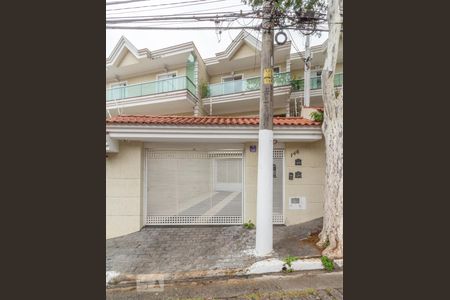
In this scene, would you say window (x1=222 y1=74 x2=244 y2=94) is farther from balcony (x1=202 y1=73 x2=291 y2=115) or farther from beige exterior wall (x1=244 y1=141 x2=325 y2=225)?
beige exterior wall (x1=244 y1=141 x2=325 y2=225)

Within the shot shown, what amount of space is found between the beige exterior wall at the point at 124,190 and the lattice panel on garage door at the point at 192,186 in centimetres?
31

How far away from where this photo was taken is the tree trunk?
3.98 m

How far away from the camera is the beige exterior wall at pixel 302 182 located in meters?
5.56

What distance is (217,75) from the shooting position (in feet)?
41.7

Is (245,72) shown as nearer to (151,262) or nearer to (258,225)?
(258,225)

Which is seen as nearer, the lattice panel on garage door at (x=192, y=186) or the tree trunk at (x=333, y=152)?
the tree trunk at (x=333, y=152)

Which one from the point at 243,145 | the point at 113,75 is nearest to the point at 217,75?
the point at 113,75

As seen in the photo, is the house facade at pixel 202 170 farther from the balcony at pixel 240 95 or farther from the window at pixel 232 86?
the window at pixel 232 86

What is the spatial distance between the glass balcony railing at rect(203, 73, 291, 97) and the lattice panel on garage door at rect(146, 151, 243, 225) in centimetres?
557

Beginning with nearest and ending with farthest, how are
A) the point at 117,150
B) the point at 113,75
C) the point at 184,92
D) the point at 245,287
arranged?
1. the point at 245,287
2. the point at 117,150
3. the point at 184,92
4. the point at 113,75

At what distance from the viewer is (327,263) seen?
12.1 feet

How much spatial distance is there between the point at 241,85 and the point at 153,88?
433 cm

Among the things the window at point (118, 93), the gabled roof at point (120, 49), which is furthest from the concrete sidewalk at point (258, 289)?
the gabled roof at point (120, 49)

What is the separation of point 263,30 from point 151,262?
5.01 meters
